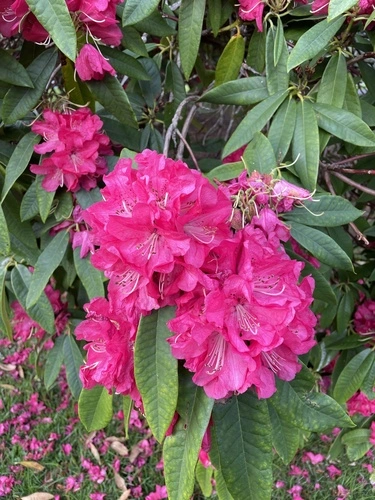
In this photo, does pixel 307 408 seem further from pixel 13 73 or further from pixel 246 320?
pixel 13 73

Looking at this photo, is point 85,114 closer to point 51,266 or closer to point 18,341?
point 51,266

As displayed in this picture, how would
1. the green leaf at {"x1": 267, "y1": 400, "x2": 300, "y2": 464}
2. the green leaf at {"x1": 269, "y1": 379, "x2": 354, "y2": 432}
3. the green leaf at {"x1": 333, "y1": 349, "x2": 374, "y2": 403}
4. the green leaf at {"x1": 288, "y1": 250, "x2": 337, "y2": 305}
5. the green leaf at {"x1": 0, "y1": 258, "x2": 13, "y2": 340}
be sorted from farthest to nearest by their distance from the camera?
the green leaf at {"x1": 333, "y1": 349, "x2": 374, "y2": 403}, the green leaf at {"x1": 0, "y1": 258, "x2": 13, "y2": 340}, the green leaf at {"x1": 288, "y1": 250, "x2": 337, "y2": 305}, the green leaf at {"x1": 267, "y1": 400, "x2": 300, "y2": 464}, the green leaf at {"x1": 269, "y1": 379, "x2": 354, "y2": 432}

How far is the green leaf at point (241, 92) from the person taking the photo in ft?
3.52

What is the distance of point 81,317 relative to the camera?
156cm

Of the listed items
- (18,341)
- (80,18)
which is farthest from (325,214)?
(18,341)

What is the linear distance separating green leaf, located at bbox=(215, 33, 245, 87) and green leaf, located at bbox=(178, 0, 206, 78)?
0.41 feet

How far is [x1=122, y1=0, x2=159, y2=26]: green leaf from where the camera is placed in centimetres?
86

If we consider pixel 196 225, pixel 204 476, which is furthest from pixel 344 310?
pixel 196 225

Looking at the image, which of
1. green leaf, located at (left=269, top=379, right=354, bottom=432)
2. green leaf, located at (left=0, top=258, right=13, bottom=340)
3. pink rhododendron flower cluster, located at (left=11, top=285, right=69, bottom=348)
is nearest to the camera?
green leaf, located at (left=269, top=379, right=354, bottom=432)

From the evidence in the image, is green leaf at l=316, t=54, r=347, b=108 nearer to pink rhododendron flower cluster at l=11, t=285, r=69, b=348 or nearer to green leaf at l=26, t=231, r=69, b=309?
green leaf at l=26, t=231, r=69, b=309

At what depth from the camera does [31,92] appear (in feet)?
3.40

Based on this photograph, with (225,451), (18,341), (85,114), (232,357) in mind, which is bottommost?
(18,341)

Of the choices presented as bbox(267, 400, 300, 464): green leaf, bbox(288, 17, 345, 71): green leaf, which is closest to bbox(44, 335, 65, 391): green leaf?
bbox(267, 400, 300, 464): green leaf

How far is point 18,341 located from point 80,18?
2.06 metres
